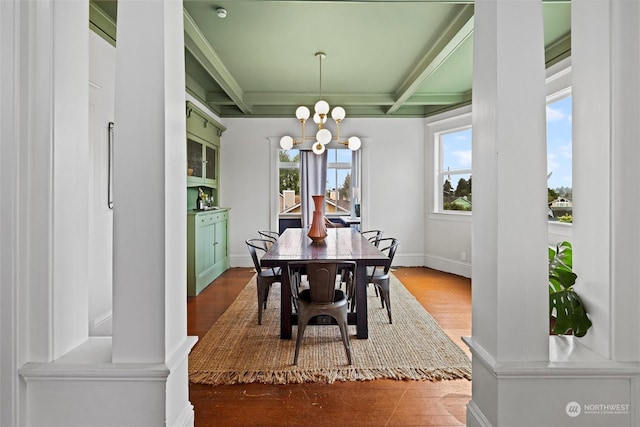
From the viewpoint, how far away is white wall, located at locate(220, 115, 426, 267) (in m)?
6.18

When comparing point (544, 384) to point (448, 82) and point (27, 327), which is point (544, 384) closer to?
point (27, 327)

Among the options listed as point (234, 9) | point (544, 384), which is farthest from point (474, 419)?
point (234, 9)

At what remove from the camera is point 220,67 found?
13.7 ft

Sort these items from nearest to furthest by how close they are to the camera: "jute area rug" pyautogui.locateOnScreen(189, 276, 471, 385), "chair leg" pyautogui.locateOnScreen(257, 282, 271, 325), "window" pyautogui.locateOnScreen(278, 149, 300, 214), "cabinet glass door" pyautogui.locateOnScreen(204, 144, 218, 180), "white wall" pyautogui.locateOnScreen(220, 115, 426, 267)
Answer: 1. "jute area rug" pyautogui.locateOnScreen(189, 276, 471, 385)
2. "chair leg" pyautogui.locateOnScreen(257, 282, 271, 325)
3. "cabinet glass door" pyautogui.locateOnScreen(204, 144, 218, 180)
4. "white wall" pyautogui.locateOnScreen(220, 115, 426, 267)
5. "window" pyautogui.locateOnScreen(278, 149, 300, 214)

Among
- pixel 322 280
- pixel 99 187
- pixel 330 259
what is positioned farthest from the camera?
pixel 99 187

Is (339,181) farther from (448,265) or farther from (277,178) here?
(448,265)

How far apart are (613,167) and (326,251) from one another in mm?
2179

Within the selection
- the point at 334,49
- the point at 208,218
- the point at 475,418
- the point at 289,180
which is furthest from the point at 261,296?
the point at 289,180

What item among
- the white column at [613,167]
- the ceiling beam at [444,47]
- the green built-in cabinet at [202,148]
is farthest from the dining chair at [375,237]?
the white column at [613,167]

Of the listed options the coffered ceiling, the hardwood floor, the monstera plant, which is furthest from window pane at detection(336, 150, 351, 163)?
the monstera plant

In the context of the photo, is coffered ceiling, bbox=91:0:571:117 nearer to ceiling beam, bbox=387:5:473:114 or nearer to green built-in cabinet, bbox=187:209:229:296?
ceiling beam, bbox=387:5:473:114

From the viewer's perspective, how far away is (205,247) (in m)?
4.85

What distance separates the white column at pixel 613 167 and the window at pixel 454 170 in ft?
14.1

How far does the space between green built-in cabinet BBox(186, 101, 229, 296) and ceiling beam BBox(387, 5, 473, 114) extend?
8.88 feet
